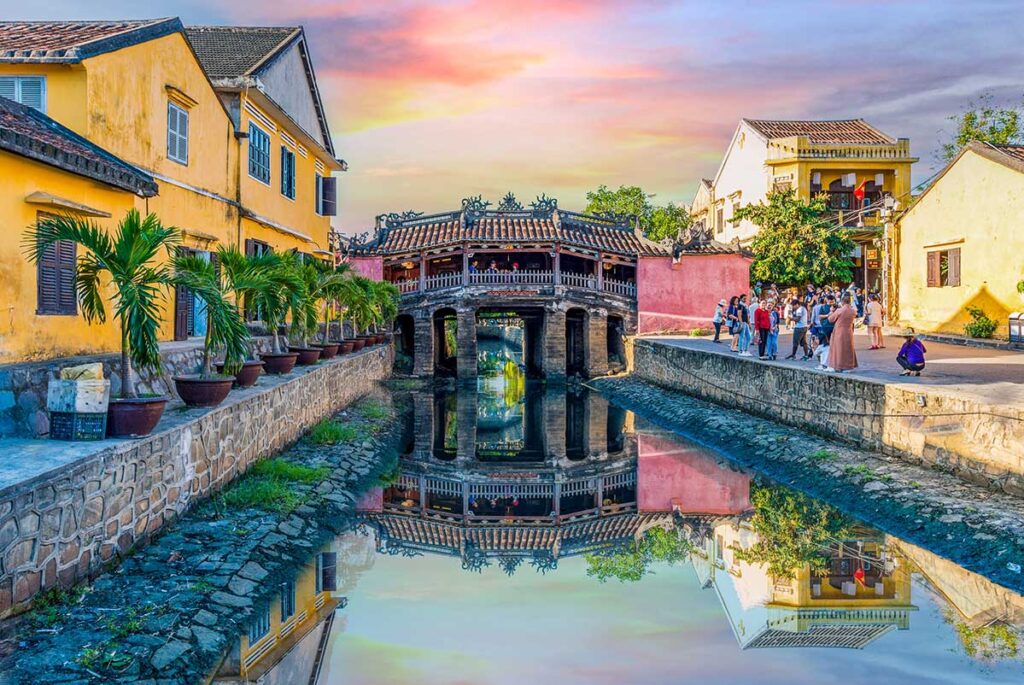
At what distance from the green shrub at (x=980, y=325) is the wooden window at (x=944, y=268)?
126 centimetres

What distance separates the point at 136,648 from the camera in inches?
253

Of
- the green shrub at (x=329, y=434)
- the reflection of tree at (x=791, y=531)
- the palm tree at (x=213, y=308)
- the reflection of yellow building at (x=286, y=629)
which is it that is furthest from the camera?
the green shrub at (x=329, y=434)

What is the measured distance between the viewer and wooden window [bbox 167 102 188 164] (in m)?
15.5

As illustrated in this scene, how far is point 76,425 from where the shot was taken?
323 inches

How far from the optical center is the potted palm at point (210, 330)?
1018 cm

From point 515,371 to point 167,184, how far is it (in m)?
31.6

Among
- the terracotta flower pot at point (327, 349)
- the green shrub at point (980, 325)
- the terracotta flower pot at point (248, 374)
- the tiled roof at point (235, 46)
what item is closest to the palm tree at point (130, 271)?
the terracotta flower pot at point (248, 374)

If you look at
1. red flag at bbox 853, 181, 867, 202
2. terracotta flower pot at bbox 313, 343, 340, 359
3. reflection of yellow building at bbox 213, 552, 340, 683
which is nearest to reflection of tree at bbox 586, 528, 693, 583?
reflection of yellow building at bbox 213, 552, 340, 683

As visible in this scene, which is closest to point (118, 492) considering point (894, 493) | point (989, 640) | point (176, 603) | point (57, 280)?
point (176, 603)

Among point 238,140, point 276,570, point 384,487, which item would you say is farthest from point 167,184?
point 276,570

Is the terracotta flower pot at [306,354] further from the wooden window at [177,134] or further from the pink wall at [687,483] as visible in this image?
the pink wall at [687,483]

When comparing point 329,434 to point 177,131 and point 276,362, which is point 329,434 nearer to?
point 276,362

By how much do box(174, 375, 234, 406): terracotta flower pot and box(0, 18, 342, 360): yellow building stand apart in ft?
4.82

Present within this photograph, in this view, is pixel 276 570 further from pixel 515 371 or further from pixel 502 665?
pixel 515 371
